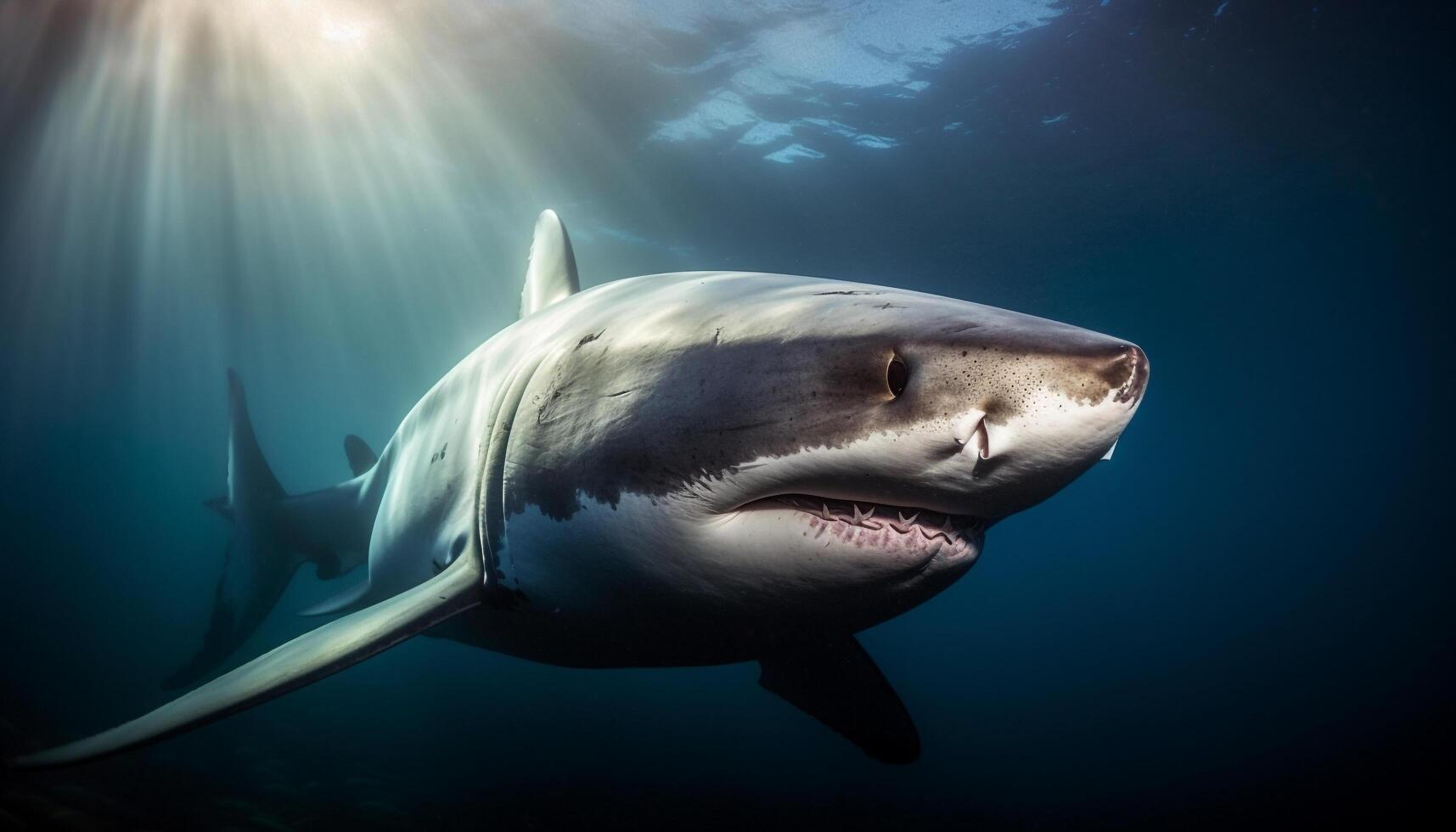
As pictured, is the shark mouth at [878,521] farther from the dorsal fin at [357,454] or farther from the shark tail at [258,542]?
the dorsal fin at [357,454]

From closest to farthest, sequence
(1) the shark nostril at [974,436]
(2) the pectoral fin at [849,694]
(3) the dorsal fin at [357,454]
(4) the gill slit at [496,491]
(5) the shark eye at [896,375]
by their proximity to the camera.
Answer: (1) the shark nostril at [974,436] → (5) the shark eye at [896,375] → (4) the gill slit at [496,491] → (2) the pectoral fin at [849,694] → (3) the dorsal fin at [357,454]

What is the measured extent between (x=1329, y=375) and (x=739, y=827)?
43266 millimetres

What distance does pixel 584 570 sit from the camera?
203cm

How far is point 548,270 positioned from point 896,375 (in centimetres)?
343

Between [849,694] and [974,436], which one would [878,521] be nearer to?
[974,436]

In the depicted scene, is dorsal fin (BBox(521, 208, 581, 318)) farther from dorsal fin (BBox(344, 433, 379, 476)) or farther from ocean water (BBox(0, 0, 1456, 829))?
ocean water (BBox(0, 0, 1456, 829))

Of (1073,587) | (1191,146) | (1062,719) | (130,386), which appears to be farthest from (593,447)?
(1073,587)

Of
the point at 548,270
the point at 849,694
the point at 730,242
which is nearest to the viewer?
the point at 849,694

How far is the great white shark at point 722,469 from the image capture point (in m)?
1.20

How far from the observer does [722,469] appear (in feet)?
4.80

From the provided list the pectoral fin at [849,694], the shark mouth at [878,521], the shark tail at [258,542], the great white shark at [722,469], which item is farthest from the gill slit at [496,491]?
A: the shark tail at [258,542]

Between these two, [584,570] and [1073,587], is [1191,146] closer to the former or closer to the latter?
[584,570]

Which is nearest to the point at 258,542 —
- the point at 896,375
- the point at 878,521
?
the point at 878,521

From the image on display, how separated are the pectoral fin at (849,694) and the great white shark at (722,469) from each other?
90 cm
